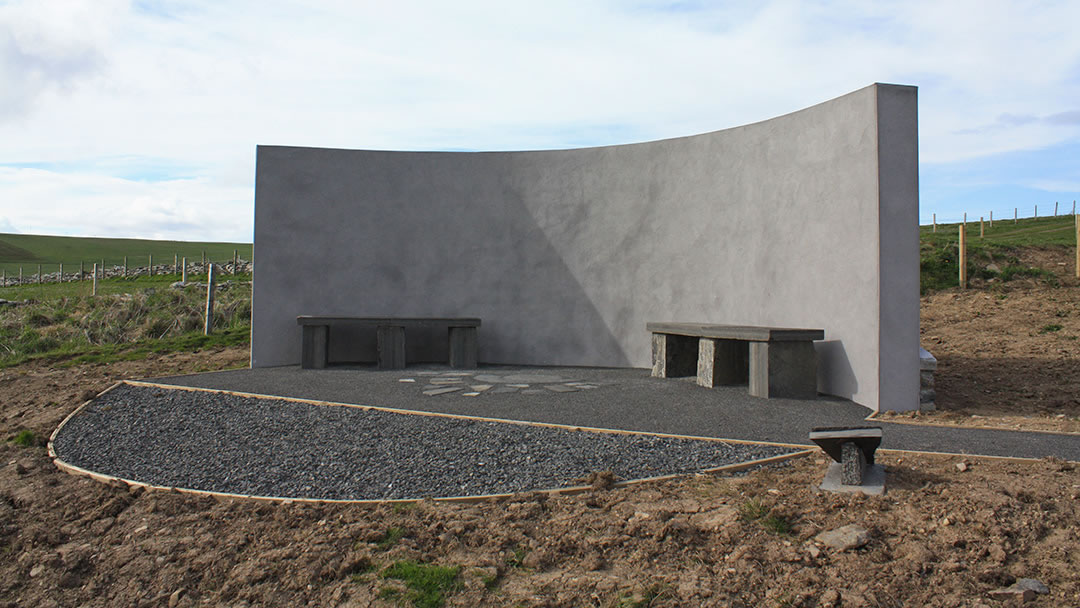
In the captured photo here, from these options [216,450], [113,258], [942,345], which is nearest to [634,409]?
[216,450]

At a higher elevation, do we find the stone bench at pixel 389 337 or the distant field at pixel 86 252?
the distant field at pixel 86 252

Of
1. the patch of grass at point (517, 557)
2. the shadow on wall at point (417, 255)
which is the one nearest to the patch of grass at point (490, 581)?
the patch of grass at point (517, 557)

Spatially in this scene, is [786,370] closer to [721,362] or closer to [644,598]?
[721,362]

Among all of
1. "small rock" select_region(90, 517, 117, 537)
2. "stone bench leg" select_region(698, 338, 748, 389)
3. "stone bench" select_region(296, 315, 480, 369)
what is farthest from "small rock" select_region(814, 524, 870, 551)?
"stone bench" select_region(296, 315, 480, 369)

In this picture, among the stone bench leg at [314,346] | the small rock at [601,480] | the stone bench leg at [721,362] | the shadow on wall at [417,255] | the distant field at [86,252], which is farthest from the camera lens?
the distant field at [86,252]

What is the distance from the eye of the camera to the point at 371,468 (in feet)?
13.2

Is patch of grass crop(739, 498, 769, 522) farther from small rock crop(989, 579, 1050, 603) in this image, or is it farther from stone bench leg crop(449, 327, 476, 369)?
stone bench leg crop(449, 327, 476, 369)

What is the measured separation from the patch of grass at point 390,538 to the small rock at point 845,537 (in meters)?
1.77

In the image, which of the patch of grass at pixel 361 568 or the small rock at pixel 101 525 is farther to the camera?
the small rock at pixel 101 525

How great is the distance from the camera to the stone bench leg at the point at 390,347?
8.13 meters

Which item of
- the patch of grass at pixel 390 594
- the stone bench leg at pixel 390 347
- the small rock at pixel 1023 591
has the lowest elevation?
the patch of grass at pixel 390 594

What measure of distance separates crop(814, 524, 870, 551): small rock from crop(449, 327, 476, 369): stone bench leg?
579 centimetres

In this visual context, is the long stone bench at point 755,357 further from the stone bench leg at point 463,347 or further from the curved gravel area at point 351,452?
the stone bench leg at point 463,347

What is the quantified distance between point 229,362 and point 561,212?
4.73m
